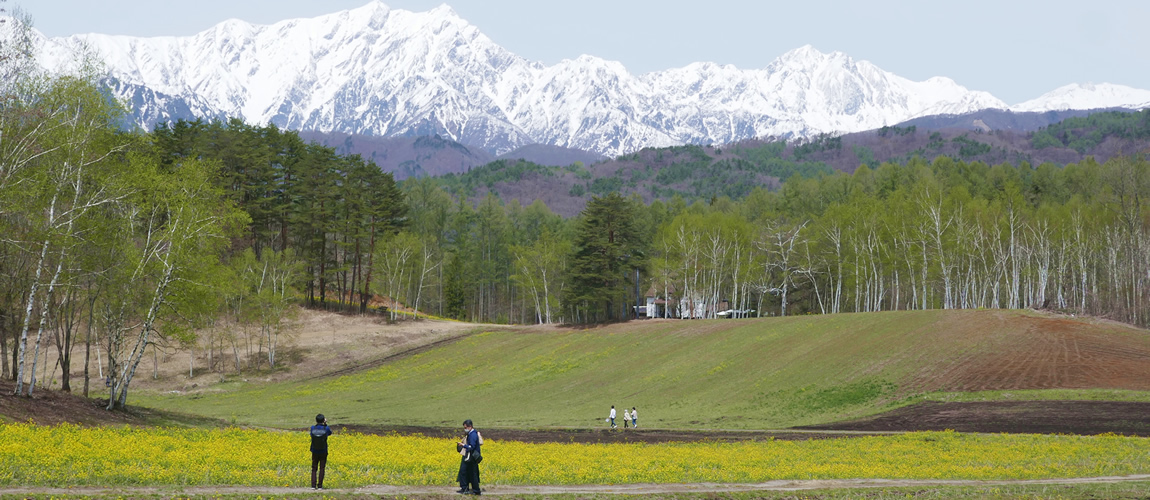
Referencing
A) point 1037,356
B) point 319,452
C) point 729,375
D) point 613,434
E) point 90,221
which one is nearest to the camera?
point 319,452

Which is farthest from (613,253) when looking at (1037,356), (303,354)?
(1037,356)

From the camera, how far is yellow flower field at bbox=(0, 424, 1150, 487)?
21645mm

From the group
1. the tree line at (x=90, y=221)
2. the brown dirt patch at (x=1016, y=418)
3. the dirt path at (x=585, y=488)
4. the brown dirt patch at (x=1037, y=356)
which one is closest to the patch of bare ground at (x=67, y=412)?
the tree line at (x=90, y=221)

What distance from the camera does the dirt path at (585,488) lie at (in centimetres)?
1869

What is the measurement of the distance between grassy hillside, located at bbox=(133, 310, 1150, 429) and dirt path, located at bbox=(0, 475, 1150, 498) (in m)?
21.8

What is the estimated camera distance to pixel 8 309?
39594 mm

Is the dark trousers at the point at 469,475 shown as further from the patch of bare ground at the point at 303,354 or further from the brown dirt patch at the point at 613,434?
the patch of bare ground at the point at 303,354

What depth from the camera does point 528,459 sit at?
2944 centimetres

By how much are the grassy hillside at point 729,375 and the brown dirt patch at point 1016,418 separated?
3.42m

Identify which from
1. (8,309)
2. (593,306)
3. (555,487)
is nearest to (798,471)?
(555,487)

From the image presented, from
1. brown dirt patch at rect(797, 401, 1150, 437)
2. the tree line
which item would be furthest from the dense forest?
brown dirt patch at rect(797, 401, 1150, 437)

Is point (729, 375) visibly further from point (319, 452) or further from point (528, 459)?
point (319, 452)

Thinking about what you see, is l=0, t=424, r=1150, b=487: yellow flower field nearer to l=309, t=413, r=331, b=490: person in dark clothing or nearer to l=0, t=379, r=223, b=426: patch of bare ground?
l=309, t=413, r=331, b=490: person in dark clothing

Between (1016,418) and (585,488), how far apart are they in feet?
99.6
